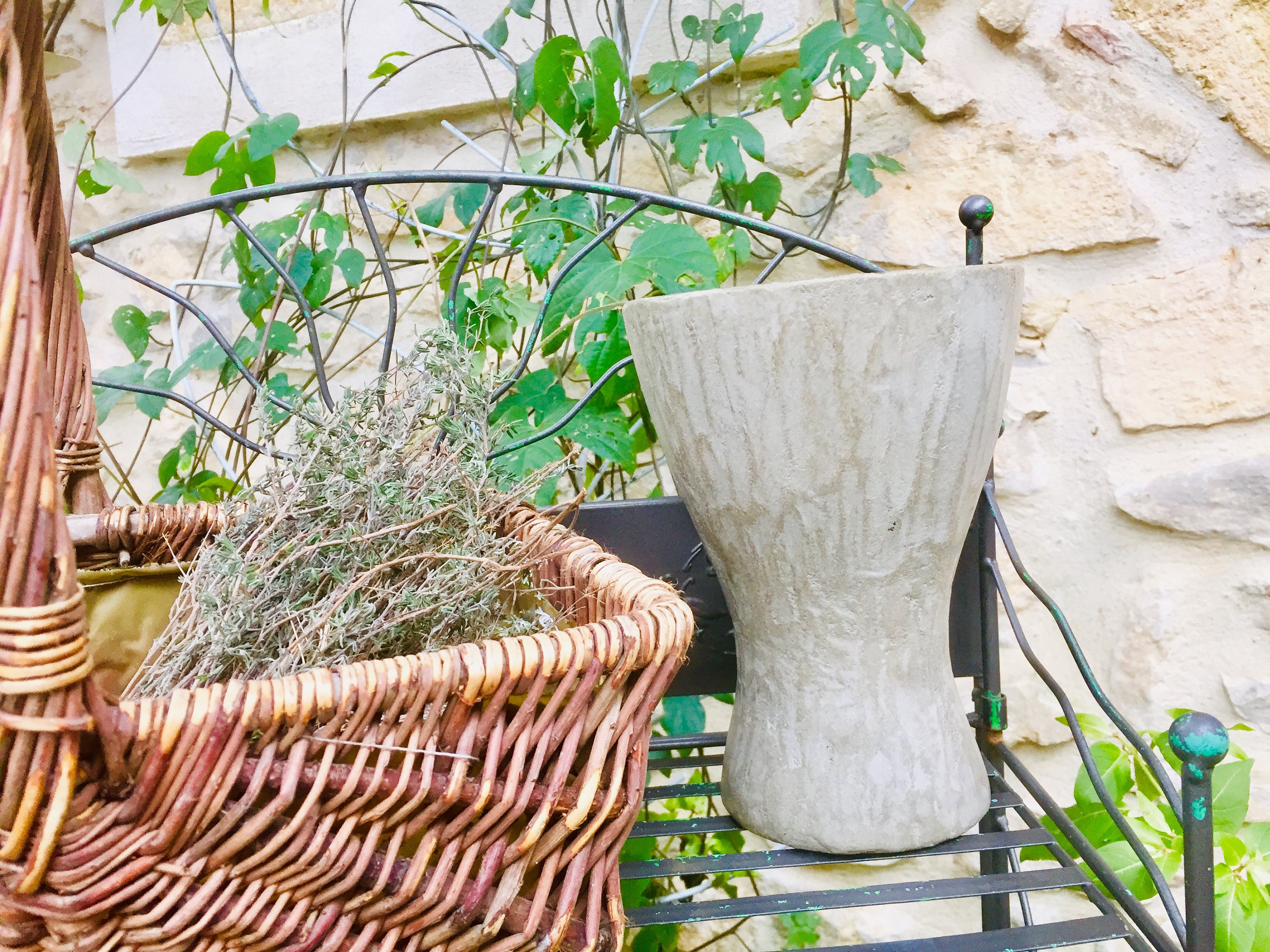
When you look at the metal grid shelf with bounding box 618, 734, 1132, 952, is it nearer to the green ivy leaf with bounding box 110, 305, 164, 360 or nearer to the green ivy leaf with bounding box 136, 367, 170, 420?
the green ivy leaf with bounding box 136, 367, 170, 420

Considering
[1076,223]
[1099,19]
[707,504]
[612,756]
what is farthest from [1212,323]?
[612,756]

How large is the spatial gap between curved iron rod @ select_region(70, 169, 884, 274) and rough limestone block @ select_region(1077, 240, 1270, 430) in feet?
0.80

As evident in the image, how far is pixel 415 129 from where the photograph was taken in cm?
96

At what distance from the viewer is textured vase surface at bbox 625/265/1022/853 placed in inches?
14.6

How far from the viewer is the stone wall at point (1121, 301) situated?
2.25 ft

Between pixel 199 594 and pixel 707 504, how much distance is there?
25 centimetres

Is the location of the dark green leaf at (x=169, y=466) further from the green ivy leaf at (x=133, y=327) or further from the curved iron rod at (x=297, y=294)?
the curved iron rod at (x=297, y=294)

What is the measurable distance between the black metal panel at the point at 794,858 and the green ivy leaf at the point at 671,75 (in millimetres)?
667

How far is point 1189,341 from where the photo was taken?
2.28 ft

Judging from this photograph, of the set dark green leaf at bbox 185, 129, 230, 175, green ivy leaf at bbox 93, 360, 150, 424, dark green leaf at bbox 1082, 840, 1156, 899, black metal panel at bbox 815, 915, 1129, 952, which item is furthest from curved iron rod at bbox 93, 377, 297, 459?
dark green leaf at bbox 1082, 840, 1156, 899

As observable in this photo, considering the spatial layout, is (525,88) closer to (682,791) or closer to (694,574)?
(694,574)

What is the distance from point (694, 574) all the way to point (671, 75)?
48cm

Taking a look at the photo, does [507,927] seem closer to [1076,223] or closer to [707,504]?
[707,504]

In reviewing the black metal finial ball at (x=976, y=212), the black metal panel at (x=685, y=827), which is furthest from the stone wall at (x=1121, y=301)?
the black metal panel at (x=685, y=827)
